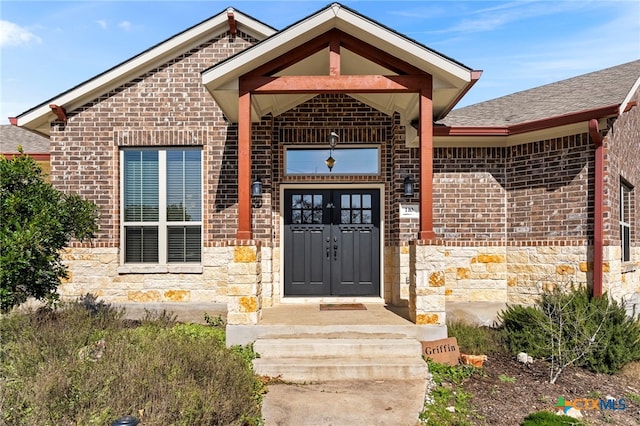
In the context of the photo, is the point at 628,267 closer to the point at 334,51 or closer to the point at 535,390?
the point at 535,390

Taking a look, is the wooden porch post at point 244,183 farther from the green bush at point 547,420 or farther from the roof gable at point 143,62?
the green bush at point 547,420

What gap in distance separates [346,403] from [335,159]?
4.81m

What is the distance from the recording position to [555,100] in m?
8.23

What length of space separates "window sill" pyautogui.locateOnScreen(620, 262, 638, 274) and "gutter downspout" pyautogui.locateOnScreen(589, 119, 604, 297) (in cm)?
111

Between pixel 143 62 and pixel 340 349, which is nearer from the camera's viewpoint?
pixel 340 349

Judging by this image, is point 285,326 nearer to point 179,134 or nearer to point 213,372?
point 213,372

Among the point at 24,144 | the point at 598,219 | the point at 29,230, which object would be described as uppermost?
the point at 24,144

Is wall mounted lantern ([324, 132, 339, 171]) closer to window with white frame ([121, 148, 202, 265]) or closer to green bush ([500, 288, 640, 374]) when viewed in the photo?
window with white frame ([121, 148, 202, 265])

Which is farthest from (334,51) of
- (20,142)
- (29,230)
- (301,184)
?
(20,142)

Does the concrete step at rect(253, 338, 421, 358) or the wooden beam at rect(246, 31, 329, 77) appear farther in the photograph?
the wooden beam at rect(246, 31, 329, 77)

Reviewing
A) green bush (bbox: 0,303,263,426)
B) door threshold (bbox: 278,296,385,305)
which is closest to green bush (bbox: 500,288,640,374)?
door threshold (bbox: 278,296,385,305)

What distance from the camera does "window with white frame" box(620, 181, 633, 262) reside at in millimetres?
8031

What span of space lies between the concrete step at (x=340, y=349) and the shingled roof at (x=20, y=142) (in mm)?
7600

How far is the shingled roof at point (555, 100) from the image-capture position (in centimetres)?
725
